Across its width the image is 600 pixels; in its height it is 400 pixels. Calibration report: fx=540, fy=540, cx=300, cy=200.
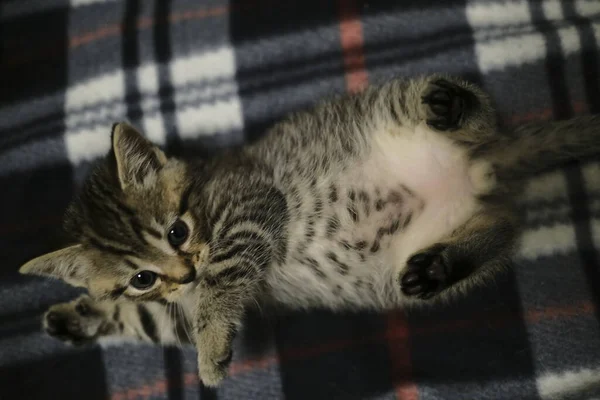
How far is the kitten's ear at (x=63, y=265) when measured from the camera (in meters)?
1.21

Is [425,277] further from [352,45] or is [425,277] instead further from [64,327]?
[64,327]

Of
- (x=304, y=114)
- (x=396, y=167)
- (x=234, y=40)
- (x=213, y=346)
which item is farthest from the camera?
(x=234, y=40)

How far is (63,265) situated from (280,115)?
0.74 m

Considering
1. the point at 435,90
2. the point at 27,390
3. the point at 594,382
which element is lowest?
the point at 594,382

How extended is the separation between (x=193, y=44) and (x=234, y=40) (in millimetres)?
131

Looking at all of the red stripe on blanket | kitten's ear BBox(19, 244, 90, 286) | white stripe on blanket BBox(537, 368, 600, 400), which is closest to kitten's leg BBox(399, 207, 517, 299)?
white stripe on blanket BBox(537, 368, 600, 400)

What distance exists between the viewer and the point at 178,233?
1.23 m

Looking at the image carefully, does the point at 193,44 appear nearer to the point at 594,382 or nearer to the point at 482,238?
the point at 482,238

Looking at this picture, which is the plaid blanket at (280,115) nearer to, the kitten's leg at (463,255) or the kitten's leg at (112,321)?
the kitten's leg at (112,321)

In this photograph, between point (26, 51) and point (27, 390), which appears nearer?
point (27, 390)

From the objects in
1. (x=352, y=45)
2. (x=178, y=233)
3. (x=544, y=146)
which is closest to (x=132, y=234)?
(x=178, y=233)

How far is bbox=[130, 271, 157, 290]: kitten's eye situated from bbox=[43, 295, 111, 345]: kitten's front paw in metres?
0.31

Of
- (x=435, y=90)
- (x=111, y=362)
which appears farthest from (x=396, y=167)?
(x=111, y=362)

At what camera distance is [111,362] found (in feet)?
5.12
